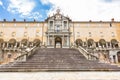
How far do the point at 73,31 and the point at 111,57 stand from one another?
13909mm

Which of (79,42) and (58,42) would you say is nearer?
(79,42)

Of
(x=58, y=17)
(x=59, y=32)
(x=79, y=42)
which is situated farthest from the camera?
(x=58, y=17)

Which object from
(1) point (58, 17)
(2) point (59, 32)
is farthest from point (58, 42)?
(1) point (58, 17)

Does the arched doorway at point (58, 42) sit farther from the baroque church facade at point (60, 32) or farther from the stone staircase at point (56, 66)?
the stone staircase at point (56, 66)

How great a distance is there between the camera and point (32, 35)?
46.6 metres

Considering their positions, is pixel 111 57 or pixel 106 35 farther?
pixel 106 35

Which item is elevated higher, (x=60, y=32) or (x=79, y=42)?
(x=60, y=32)

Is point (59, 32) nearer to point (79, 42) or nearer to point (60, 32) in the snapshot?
point (60, 32)

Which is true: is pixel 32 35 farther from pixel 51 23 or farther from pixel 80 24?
pixel 80 24

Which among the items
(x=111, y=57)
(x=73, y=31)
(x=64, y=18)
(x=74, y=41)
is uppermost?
(x=64, y=18)

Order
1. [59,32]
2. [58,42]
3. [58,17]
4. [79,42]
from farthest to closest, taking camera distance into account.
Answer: [58,17] → [58,42] → [59,32] → [79,42]

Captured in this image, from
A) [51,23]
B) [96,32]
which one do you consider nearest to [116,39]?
[96,32]

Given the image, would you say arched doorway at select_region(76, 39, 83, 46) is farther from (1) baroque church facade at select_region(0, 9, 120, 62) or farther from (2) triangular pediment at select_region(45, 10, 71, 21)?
(2) triangular pediment at select_region(45, 10, 71, 21)

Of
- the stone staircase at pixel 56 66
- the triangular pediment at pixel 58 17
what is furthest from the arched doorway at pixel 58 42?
the stone staircase at pixel 56 66
